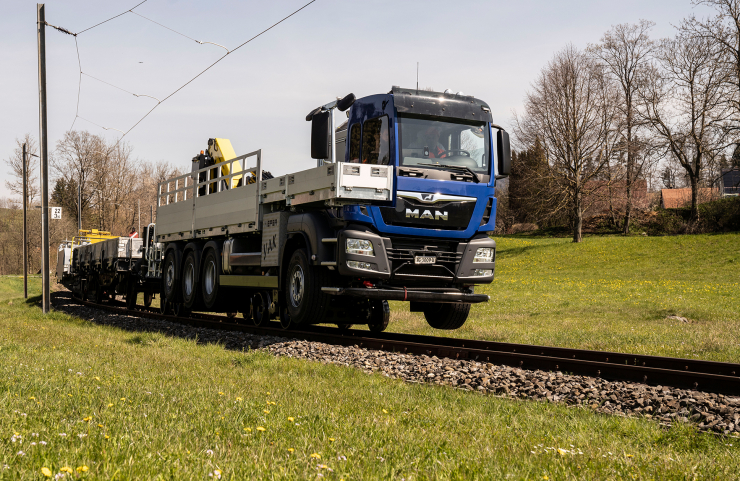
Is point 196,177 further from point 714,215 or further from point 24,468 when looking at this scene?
point 714,215

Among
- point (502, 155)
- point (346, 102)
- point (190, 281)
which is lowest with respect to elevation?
point (190, 281)

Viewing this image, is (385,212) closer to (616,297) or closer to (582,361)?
(582,361)

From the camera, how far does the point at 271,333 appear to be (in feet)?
39.7

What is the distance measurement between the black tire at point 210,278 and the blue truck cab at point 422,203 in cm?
454

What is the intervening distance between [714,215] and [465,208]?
3997cm

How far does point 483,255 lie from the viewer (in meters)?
10.6

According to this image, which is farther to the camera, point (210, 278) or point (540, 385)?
point (210, 278)

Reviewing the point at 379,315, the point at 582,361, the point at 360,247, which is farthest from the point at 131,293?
the point at 582,361

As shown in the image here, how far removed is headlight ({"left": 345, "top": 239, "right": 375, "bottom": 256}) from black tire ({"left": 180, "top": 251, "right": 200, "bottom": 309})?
657cm

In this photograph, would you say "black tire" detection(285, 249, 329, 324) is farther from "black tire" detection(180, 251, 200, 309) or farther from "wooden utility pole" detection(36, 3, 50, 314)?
"wooden utility pole" detection(36, 3, 50, 314)

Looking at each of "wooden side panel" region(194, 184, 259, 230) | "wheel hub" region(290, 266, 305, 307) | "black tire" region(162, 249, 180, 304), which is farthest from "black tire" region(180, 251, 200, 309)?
"wheel hub" region(290, 266, 305, 307)

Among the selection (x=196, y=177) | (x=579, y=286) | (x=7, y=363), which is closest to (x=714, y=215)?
(x=579, y=286)

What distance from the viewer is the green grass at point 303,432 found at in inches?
138

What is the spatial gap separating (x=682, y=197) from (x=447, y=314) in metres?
57.0
